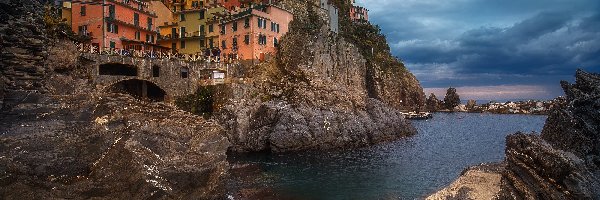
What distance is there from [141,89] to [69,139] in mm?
51437

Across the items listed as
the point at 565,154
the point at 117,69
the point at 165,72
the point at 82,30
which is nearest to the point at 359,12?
the point at 165,72

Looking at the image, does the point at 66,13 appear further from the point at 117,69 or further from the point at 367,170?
the point at 367,170

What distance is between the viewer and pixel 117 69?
60.1 m

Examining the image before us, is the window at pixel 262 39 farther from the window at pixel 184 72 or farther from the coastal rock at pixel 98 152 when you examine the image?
the coastal rock at pixel 98 152

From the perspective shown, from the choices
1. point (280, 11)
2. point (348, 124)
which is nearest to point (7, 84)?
point (348, 124)

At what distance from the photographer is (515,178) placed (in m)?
18.1

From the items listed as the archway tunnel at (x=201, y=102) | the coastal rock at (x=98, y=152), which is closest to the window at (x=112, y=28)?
the archway tunnel at (x=201, y=102)

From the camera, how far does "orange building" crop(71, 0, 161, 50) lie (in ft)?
201

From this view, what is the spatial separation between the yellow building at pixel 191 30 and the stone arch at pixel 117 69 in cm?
1885

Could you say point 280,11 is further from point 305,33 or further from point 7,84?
point 7,84

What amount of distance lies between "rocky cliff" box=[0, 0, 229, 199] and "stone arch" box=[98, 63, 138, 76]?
45.0m

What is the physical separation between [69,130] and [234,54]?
60407 mm

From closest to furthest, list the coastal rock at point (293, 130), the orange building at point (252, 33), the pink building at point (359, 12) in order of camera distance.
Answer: the coastal rock at point (293, 130) < the orange building at point (252, 33) < the pink building at point (359, 12)

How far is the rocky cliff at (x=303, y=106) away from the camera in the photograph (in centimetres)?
6006
